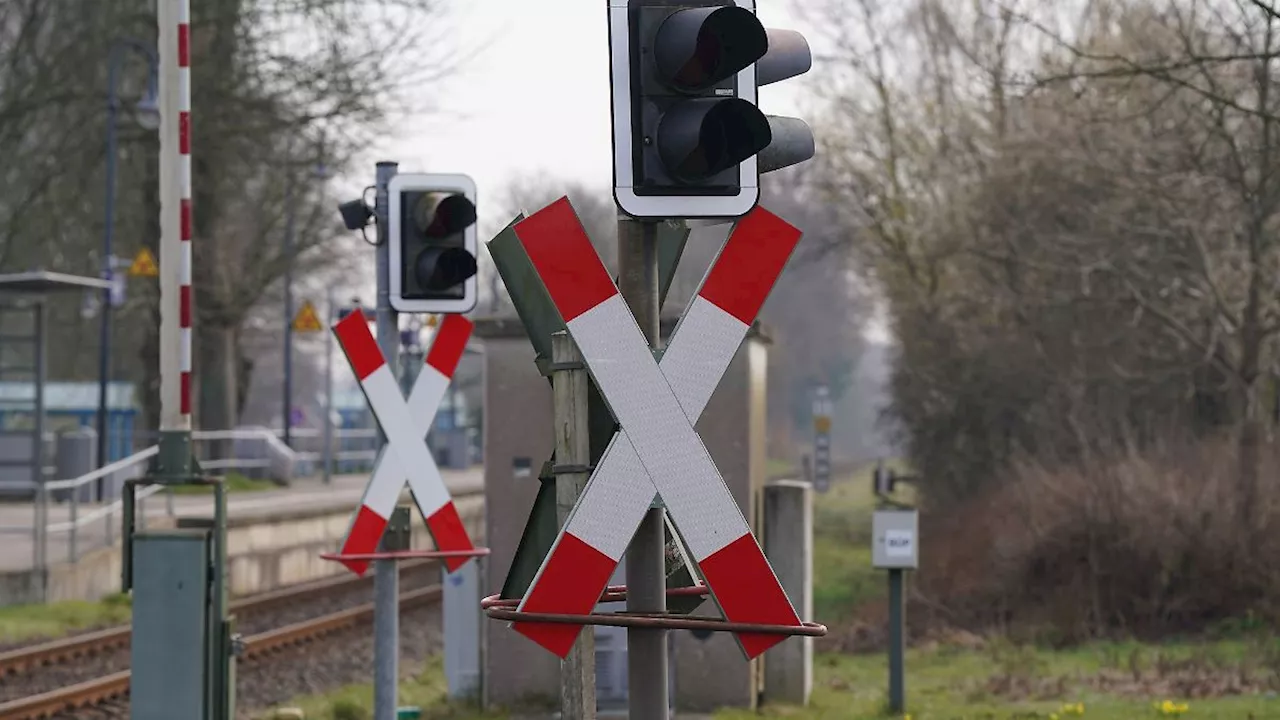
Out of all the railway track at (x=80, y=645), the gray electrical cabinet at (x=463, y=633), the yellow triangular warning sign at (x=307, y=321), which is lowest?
the railway track at (x=80, y=645)

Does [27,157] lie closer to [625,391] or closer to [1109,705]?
[1109,705]

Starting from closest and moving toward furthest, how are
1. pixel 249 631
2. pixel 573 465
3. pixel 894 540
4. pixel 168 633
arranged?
pixel 573 465 < pixel 168 633 < pixel 894 540 < pixel 249 631

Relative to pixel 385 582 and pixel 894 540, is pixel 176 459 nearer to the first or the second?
pixel 385 582

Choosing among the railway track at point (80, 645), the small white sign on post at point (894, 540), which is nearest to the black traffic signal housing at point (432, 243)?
the small white sign on post at point (894, 540)

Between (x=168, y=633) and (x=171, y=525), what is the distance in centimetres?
1183

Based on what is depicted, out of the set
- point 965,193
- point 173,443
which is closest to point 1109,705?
point 173,443

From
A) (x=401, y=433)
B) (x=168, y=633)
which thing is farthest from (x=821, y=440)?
(x=168, y=633)

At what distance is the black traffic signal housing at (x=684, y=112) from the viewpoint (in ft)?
15.0

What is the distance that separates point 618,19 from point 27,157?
2724 centimetres

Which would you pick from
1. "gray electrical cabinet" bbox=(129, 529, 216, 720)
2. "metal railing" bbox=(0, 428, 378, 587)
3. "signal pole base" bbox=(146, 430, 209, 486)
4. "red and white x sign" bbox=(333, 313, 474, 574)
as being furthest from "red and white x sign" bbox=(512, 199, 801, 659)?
"metal railing" bbox=(0, 428, 378, 587)

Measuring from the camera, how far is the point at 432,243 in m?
8.55

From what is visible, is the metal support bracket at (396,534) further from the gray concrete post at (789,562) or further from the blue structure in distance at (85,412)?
the blue structure in distance at (85,412)

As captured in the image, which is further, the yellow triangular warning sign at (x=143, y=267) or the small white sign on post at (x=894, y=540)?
the yellow triangular warning sign at (x=143, y=267)

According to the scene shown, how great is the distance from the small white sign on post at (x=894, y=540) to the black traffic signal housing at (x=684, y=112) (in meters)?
7.57
